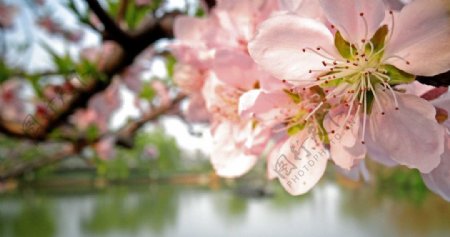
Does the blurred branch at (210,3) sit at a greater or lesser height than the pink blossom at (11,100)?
greater

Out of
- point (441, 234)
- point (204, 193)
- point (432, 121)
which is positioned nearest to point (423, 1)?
point (432, 121)

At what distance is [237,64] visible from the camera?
0.30m

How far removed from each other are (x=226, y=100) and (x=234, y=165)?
0.18 feet

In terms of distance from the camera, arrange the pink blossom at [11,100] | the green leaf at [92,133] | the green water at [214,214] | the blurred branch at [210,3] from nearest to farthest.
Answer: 1. the blurred branch at [210,3]
2. the green leaf at [92,133]
3. the pink blossom at [11,100]
4. the green water at [214,214]

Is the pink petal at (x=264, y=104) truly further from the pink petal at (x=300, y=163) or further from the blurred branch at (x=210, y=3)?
the blurred branch at (x=210, y=3)

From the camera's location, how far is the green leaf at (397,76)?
0.72 ft

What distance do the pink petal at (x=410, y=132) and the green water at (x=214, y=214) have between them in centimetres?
1180

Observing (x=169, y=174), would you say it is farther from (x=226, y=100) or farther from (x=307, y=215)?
(x=226, y=100)

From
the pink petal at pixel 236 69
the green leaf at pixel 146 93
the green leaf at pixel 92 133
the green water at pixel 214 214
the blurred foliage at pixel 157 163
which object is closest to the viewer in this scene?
the pink petal at pixel 236 69

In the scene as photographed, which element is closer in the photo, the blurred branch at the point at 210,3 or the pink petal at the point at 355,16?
the pink petal at the point at 355,16

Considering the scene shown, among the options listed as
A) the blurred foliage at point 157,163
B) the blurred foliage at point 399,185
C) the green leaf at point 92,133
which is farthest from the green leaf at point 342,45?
the blurred foliage at point 157,163

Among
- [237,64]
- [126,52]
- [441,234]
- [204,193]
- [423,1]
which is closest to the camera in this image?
[423,1]

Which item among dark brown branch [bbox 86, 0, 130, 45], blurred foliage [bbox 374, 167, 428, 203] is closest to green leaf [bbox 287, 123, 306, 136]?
dark brown branch [bbox 86, 0, 130, 45]

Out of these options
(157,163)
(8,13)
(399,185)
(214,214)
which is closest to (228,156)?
(8,13)
